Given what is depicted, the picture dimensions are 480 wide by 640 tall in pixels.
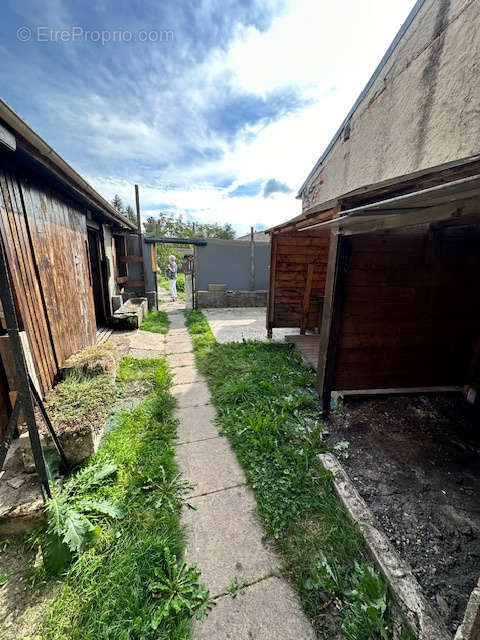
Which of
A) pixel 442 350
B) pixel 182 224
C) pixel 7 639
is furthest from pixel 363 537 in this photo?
pixel 182 224

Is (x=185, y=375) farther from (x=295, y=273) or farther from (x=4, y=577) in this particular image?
(x=295, y=273)

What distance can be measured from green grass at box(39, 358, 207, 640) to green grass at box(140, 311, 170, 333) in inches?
162

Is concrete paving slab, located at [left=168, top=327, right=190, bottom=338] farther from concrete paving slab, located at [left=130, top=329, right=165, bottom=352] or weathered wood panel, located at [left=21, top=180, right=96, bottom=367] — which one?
weathered wood panel, located at [left=21, top=180, right=96, bottom=367]

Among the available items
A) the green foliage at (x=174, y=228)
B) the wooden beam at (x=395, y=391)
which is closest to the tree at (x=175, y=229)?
the green foliage at (x=174, y=228)

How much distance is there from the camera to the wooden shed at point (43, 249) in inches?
85.8

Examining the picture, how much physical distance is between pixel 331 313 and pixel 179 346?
371cm

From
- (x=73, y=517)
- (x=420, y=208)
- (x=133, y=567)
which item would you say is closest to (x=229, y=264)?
(x=420, y=208)

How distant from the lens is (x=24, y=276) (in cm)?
245

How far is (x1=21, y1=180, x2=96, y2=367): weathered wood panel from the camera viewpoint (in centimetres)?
279

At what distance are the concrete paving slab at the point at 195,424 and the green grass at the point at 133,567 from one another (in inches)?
11.7

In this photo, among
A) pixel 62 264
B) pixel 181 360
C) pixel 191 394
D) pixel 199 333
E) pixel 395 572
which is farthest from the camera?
pixel 199 333

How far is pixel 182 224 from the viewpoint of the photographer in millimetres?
30438

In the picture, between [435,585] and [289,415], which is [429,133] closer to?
[289,415]

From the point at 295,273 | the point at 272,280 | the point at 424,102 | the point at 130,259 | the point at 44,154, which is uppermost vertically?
the point at 424,102
